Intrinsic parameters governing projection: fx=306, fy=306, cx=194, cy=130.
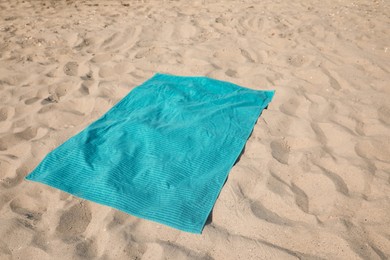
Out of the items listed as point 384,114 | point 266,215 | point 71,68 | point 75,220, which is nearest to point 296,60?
point 384,114

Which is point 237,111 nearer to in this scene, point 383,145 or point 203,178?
point 203,178

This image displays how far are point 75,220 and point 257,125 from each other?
4.57ft

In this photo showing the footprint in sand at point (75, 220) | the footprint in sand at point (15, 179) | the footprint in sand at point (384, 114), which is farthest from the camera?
the footprint in sand at point (384, 114)

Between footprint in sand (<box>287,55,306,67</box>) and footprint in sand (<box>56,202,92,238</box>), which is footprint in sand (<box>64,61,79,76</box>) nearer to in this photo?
footprint in sand (<box>56,202,92,238</box>)

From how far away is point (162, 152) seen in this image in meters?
2.10

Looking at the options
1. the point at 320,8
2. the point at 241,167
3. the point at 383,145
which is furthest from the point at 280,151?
the point at 320,8

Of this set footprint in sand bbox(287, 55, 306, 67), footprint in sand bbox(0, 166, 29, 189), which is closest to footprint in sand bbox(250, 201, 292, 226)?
footprint in sand bbox(0, 166, 29, 189)

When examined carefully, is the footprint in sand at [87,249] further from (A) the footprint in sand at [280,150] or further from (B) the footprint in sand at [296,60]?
(B) the footprint in sand at [296,60]

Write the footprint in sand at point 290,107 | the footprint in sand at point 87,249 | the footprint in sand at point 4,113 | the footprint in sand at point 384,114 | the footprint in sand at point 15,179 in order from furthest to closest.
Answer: the footprint in sand at point 4,113 < the footprint in sand at point 290,107 < the footprint in sand at point 384,114 < the footprint in sand at point 15,179 < the footprint in sand at point 87,249

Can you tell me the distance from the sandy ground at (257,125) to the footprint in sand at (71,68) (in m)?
0.02

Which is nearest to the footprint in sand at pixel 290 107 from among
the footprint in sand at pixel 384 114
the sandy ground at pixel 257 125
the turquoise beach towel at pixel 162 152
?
the sandy ground at pixel 257 125

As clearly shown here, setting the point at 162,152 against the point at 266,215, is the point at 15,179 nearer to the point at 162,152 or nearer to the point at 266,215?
the point at 162,152

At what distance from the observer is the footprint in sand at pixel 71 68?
10.1ft

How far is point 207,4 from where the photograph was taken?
15.1 feet
